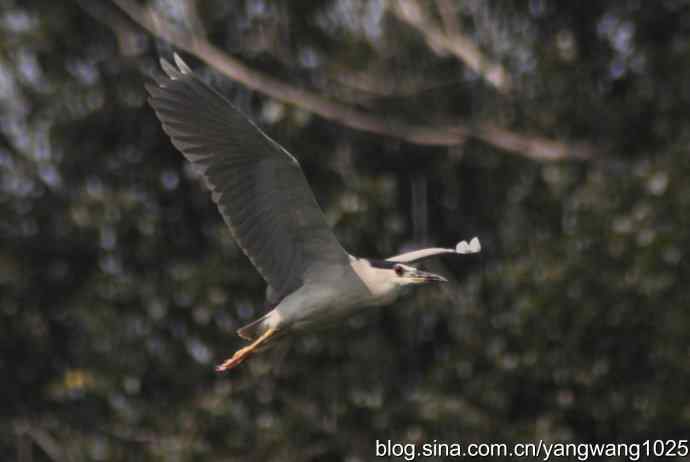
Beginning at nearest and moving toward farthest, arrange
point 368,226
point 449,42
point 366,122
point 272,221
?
1. point 272,221
2. point 368,226
3. point 366,122
4. point 449,42

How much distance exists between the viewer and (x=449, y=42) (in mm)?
11961

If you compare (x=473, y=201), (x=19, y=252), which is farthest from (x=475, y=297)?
(x=19, y=252)

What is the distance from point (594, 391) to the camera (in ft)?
27.3

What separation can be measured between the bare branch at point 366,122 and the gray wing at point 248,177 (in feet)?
15.6

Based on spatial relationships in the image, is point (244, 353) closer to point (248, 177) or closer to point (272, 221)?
point (272, 221)

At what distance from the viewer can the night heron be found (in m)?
5.82

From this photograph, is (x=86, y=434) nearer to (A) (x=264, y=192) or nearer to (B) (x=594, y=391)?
(B) (x=594, y=391)

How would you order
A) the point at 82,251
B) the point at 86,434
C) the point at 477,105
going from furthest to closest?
the point at 477,105, the point at 82,251, the point at 86,434

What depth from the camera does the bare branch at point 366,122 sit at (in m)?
11.0

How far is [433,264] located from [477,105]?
2.26 metres

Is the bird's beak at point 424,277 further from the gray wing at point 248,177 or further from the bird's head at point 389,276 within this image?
the gray wing at point 248,177

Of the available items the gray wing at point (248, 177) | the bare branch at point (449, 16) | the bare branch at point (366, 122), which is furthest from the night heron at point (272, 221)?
the bare branch at point (449, 16)

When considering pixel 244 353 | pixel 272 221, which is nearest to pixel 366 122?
pixel 272 221

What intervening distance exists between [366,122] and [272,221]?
5.26 m
